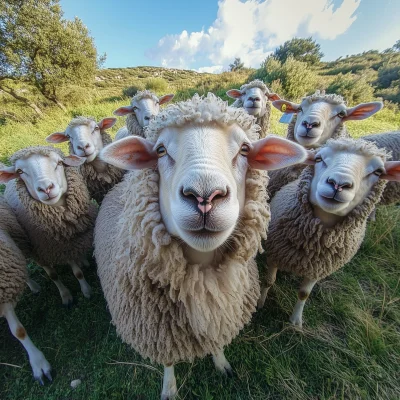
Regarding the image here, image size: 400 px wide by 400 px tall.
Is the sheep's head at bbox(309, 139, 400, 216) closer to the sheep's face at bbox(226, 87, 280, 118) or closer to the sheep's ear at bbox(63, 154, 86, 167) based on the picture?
the sheep's face at bbox(226, 87, 280, 118)

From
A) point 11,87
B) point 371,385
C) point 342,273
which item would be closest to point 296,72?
point 342,273

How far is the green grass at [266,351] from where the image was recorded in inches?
59.2

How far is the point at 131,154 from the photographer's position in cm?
96

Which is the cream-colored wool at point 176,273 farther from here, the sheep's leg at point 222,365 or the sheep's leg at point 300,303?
the sheep's leg at point 300,303

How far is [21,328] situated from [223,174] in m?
2.00

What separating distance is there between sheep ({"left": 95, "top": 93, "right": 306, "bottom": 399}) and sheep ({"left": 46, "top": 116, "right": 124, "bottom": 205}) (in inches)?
55.4

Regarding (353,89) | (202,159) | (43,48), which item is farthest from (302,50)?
(202,159)

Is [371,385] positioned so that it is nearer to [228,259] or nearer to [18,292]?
[228,259]

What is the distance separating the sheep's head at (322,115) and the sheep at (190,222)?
1.30m

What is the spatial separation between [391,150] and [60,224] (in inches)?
160

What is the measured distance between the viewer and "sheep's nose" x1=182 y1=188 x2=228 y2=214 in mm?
658

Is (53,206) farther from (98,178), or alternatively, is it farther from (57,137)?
(57,137)

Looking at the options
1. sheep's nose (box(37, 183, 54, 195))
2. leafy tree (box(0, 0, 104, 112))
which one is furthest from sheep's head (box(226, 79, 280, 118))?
leafy tree (box(0, 0, 104, 112))

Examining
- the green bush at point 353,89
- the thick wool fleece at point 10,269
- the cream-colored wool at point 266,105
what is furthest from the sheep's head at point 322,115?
the green bush at point 353,89
